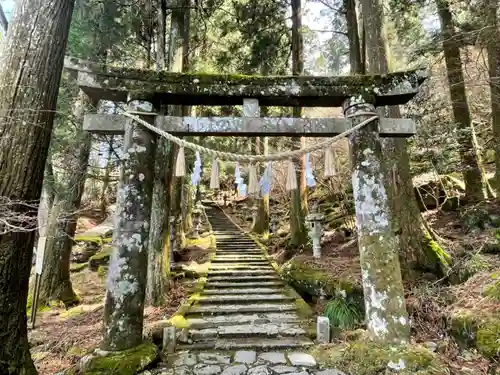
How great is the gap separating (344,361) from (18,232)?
3.87 metres

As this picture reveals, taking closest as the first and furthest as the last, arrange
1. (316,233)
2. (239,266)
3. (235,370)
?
1. (235,370)
2. (316,233)
3. (239,266)

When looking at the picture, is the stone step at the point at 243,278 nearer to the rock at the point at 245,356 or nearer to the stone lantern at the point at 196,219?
the rock at the point at 245,356

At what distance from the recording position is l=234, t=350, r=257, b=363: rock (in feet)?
12.6

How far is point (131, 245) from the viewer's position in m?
3.64

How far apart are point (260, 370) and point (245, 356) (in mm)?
445

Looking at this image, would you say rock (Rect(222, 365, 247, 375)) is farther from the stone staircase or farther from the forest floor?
the forest floor

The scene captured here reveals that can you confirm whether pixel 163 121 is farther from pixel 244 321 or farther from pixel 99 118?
pixel 244 321

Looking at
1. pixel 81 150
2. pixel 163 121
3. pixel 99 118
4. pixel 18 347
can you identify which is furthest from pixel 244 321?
pixel 81 150

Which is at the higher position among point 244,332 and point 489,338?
point 489,338

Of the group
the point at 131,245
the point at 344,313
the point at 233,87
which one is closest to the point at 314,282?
the point at 344,313

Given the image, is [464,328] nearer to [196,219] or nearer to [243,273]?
[243,273]

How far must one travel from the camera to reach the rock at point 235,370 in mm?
3498

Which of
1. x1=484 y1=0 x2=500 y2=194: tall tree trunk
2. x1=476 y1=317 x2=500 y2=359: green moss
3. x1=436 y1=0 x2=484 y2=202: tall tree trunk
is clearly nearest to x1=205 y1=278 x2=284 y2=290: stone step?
x1=476 y1=317 x2=500 y2=359: green moss

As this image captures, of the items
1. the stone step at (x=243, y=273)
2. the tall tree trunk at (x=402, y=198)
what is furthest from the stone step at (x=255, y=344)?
the stone step at (x=243, y=273)
